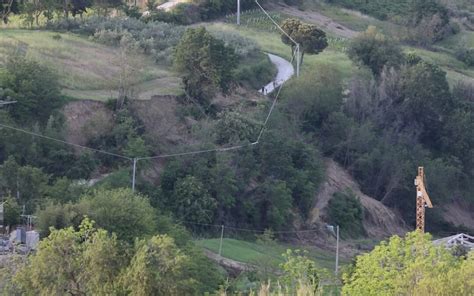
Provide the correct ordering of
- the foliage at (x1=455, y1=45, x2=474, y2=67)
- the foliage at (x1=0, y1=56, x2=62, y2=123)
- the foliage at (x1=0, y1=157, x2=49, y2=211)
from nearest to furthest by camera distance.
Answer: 1. the foliage at (x1=0, y1=157, x2=49, y2=211)
2. the foliage at (x1=0, y1=56, x2=62, y2=123)
3. the foliage at (x1=455, y1=45, x2=474, y2=67)

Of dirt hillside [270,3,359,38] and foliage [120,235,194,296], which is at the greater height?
foliage [120,235,194,296]

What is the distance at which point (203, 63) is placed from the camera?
5797 centimetres

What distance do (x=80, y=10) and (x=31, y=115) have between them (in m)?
22.2

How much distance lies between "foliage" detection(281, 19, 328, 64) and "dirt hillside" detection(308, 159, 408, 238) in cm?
958

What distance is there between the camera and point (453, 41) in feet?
300

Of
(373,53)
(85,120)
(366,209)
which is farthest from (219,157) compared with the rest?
(373,53)

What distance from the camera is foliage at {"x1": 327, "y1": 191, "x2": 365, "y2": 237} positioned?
56.8m

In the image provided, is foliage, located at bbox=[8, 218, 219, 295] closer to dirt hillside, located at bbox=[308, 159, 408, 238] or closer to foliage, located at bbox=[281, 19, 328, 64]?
dirt hillside, located at bbox=[308, 159, 408, 238]

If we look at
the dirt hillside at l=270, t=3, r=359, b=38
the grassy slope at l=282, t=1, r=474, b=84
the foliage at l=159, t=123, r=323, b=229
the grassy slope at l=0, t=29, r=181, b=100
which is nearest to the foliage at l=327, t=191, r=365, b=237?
the foliage at l=159, t=123, r=323, b=229

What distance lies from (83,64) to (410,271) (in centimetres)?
3384

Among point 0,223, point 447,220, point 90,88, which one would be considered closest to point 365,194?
point 447,220

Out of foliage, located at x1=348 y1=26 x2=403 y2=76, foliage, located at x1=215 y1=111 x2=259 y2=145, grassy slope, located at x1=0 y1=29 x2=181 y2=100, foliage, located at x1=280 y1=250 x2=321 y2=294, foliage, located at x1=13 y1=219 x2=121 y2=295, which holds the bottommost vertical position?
foliage, located at x1=348 y1=26 x2=403 y2=76

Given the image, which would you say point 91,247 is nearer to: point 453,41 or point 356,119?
point 356,119

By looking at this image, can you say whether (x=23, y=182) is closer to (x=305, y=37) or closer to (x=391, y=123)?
(x=391, y=123)
